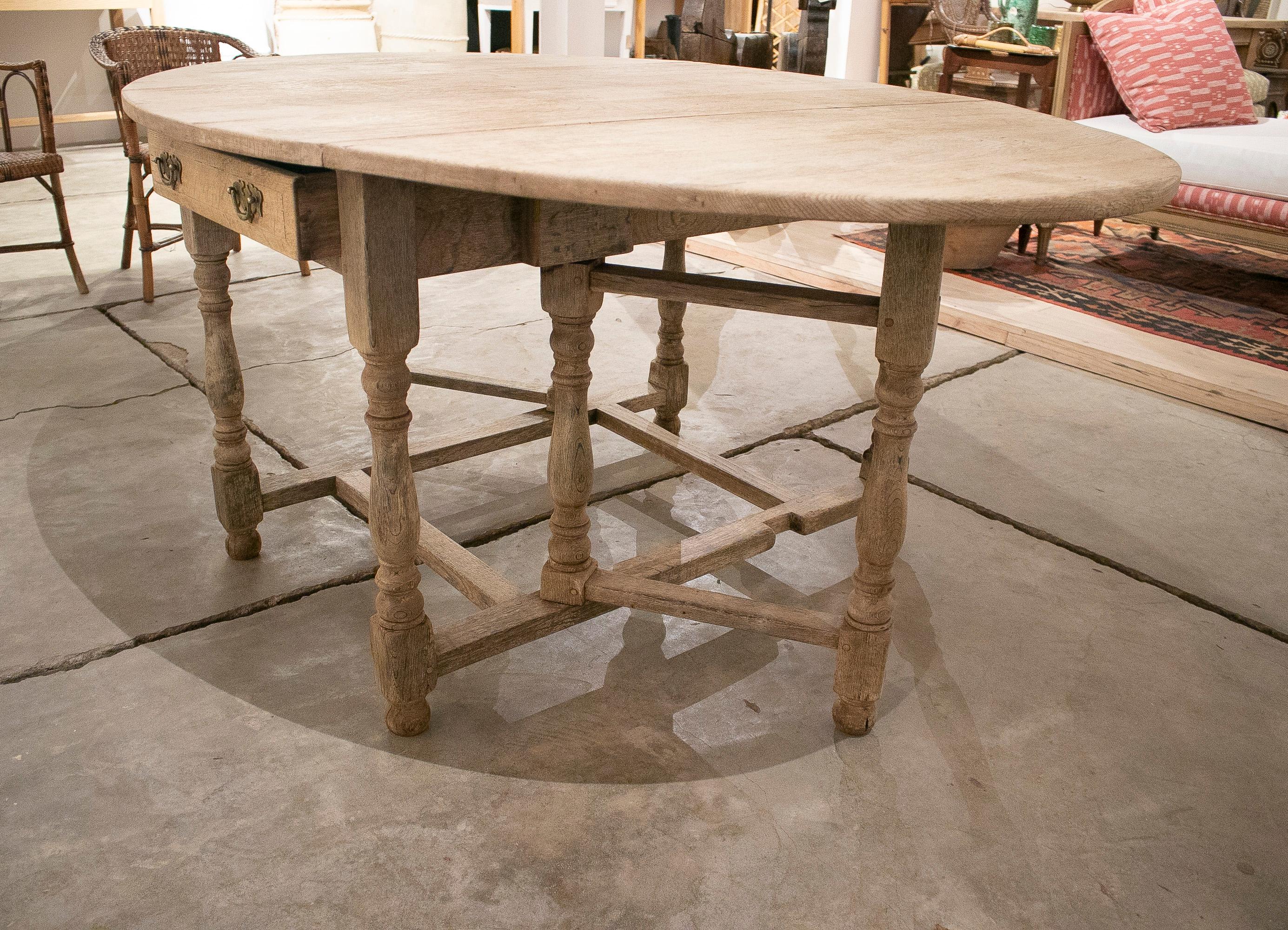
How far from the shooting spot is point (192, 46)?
391cm

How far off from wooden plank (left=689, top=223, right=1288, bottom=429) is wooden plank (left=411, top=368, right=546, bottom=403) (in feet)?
5.75

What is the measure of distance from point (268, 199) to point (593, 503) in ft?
3.68

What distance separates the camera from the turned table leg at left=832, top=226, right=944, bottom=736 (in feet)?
4.55

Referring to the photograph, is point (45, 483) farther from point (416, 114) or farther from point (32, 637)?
point (416, 114)

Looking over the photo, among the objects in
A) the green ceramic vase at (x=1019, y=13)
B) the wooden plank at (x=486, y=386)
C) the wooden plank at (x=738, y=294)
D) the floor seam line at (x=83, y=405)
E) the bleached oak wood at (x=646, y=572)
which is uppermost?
the green ceramic vase at (x=1019, y=13)

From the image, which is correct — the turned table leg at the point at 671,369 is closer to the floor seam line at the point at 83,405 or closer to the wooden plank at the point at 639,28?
the floor seam line at the point at 83,405

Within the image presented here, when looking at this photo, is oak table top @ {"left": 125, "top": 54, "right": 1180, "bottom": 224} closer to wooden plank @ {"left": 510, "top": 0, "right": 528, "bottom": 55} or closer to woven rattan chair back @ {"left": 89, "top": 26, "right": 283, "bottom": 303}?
woven rattan chair back @ {"left": 89, "top": 26, "right": 283, "bottom": 303}

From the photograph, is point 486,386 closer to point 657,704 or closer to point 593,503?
point 593,503

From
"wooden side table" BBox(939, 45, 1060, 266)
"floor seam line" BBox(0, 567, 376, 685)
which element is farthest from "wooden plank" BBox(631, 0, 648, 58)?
"floor seam line" BBox(0, 567, 376, 685)

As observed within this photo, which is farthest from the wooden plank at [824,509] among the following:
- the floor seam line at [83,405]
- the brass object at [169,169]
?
the floor seam line at [83,405]

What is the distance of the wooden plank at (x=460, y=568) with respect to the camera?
5.81 feet

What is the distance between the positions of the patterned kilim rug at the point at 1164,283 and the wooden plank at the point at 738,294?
2.42 m

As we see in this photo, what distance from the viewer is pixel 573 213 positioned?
1488mm

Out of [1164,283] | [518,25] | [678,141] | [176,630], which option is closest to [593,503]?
[176,630]
